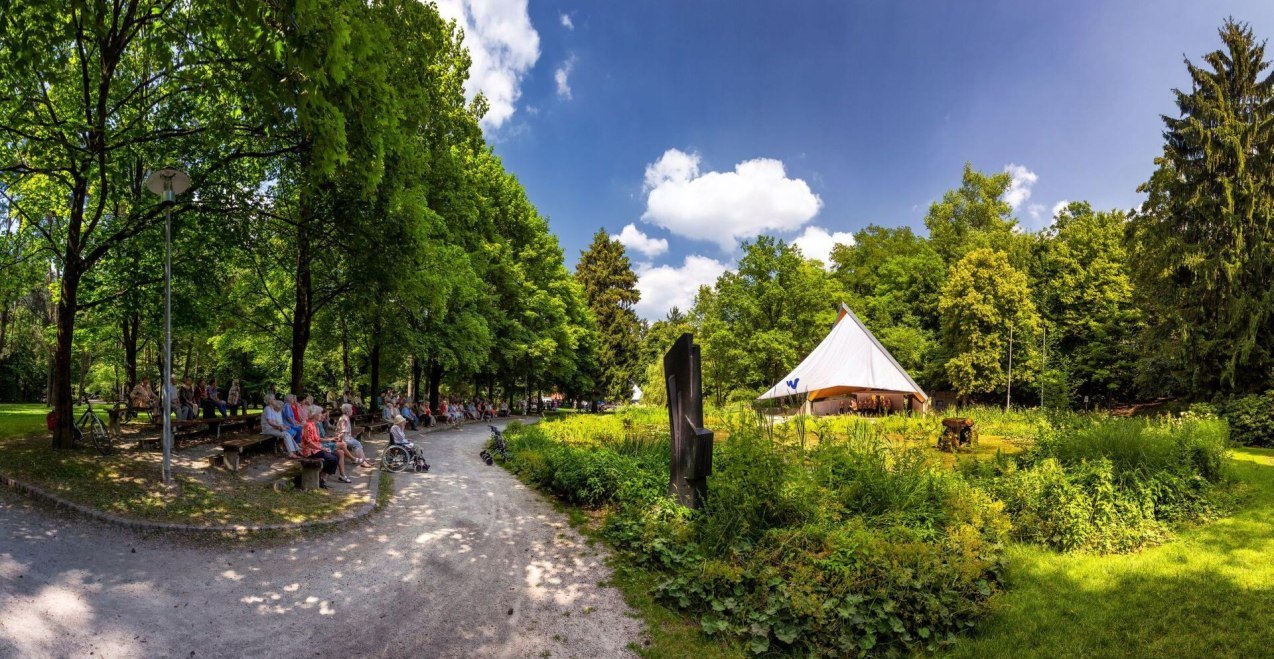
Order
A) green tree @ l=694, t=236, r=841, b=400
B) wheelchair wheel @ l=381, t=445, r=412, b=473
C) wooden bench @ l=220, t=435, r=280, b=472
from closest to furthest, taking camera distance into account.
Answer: wooden bench @ l=220, t=435, r=280, b=472, wheelchair wheel @ l=381, t=445, r=412, b=473, green tree @ l=694, t=236, r=841, b=400

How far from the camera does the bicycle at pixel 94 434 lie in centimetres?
874

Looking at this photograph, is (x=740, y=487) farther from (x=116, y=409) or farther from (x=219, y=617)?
(x=116, y=409)

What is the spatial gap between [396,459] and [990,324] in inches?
1302

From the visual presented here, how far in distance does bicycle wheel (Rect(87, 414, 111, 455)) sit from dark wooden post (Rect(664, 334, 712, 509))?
8562 millimetres

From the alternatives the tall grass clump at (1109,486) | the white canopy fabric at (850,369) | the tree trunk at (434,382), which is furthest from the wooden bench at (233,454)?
the white canopy fabric at (850,369)

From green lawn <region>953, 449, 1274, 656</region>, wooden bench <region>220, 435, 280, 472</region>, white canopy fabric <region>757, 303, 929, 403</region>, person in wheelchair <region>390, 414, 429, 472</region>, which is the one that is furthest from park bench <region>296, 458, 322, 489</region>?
white canopy fabric <region>757, 303, 929, 403</region>

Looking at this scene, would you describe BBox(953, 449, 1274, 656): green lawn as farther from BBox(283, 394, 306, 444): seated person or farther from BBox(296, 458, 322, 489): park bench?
BBox(283, 394, 306, 444): seated person

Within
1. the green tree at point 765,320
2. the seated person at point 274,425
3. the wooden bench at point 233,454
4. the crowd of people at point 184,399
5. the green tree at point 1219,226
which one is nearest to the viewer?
the wooden bench at point 233,454

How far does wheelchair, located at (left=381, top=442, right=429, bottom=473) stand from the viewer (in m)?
11.4

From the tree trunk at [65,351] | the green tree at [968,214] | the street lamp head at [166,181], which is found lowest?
the tree trunk at [65,351]

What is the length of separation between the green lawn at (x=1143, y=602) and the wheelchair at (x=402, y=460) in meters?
9.82

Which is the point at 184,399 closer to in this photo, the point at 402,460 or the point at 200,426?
the point at 200,426

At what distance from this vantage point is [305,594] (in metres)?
5.27

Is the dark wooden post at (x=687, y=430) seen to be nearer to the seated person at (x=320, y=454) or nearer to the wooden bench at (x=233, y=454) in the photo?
the seated person at (x=320, y=454)
